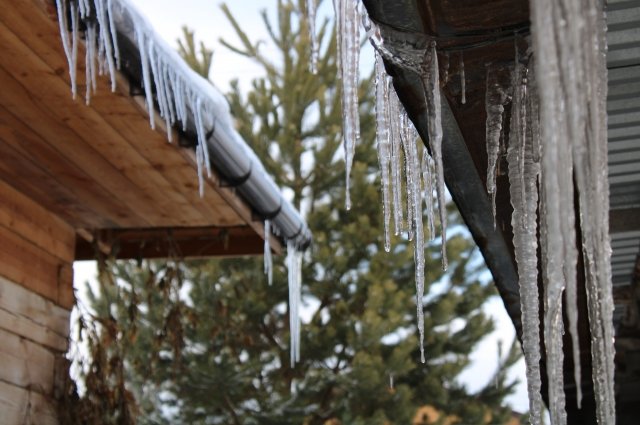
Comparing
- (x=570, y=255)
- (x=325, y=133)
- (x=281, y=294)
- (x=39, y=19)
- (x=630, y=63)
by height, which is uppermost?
(x=325, y=133)

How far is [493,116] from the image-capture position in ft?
5.64

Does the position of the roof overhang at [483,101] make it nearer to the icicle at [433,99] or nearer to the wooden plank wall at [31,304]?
the icicle at [433,99]

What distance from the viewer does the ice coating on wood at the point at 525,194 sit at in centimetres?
169

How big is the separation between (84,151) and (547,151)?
7.94ft

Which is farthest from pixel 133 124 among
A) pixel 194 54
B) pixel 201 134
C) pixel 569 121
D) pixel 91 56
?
pixel 194 54

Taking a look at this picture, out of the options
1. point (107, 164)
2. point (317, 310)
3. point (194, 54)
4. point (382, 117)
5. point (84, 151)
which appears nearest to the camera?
point (382, 117)

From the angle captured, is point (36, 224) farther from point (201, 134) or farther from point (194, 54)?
point (194, 54)

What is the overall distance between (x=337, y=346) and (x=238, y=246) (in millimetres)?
5916

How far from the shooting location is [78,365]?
13.7 feet

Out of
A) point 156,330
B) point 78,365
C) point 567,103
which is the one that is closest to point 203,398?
point 156,330

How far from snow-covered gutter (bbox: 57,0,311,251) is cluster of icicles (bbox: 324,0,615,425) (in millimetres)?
808

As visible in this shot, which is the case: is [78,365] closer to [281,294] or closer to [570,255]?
[570,255]

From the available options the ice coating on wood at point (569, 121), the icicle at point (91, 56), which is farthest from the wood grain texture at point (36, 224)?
the ice coating on wood at point (569, 121)

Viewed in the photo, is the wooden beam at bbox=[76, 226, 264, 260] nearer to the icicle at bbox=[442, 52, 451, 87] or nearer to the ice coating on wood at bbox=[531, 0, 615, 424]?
the icicle at bbox=[442, 52, 451, 87]
